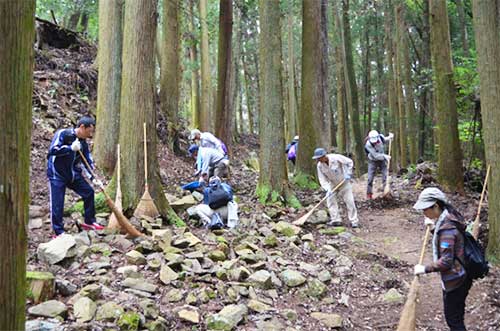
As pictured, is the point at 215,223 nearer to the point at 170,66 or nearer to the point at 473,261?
the point at 473,261

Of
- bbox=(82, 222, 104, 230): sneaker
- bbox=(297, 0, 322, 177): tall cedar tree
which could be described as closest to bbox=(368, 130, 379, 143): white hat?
bbox=(297, 0, 322, 177): tall cedar tree

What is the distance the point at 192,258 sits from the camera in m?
5.96

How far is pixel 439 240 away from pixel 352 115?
17.0 metres

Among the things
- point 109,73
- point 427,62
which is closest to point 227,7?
point 109,73

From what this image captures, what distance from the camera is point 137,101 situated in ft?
24.8

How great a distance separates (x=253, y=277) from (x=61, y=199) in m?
2.89

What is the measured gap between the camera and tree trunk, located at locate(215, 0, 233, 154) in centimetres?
1395

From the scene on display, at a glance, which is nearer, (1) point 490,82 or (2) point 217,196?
(1) point 490,82

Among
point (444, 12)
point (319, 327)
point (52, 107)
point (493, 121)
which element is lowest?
point (319, 327)

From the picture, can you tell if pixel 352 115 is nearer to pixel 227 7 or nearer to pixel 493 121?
pixel 227 7

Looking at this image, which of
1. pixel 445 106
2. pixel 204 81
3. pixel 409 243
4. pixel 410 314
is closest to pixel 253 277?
pixel 410 314

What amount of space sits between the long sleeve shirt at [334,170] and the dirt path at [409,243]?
47.2 inches

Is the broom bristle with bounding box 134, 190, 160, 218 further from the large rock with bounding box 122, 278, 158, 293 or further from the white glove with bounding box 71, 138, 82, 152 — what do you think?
the large rock with bounding box 122, 278, 158, 293

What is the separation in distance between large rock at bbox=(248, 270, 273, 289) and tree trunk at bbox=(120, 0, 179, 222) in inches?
96.2
